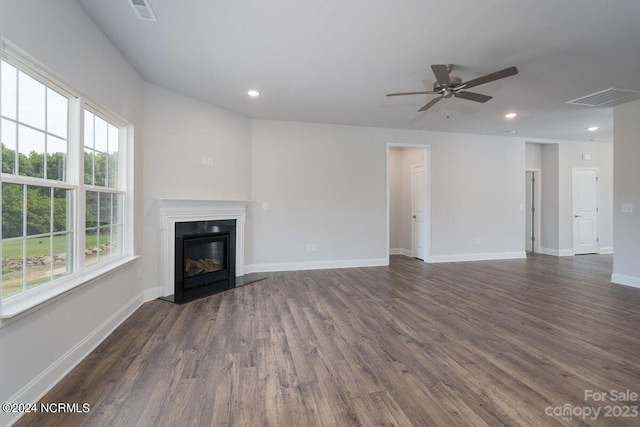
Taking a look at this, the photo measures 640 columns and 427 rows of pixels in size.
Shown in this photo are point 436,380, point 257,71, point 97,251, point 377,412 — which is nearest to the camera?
point 377,412

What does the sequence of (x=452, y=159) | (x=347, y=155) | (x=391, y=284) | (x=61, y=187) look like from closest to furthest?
(x=61, y=187)
(x=391, y=284)
(x=347, y=155)
(x=452, y=159)

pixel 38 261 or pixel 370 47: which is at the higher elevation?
pixel 370 47

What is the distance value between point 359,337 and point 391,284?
1.89 meters

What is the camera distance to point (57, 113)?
2023mm

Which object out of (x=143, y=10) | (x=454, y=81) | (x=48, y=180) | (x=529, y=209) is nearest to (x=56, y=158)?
(x=48, y=180)

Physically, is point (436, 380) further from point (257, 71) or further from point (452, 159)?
point (452, 159)

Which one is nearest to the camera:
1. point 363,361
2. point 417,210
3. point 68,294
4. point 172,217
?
point 68,294

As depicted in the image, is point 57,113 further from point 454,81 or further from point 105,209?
point 454,81

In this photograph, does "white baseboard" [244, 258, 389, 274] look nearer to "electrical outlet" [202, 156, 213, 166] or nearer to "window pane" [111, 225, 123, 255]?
"electrical outlet" [202, 156, 213, 166]

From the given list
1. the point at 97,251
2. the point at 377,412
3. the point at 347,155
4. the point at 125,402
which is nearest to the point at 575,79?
the point at 347,155

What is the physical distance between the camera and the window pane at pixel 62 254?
6.63 feet

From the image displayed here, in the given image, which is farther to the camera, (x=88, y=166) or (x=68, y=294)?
(x=88, y=166)

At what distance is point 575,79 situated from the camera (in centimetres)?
334

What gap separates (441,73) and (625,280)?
4.48m
